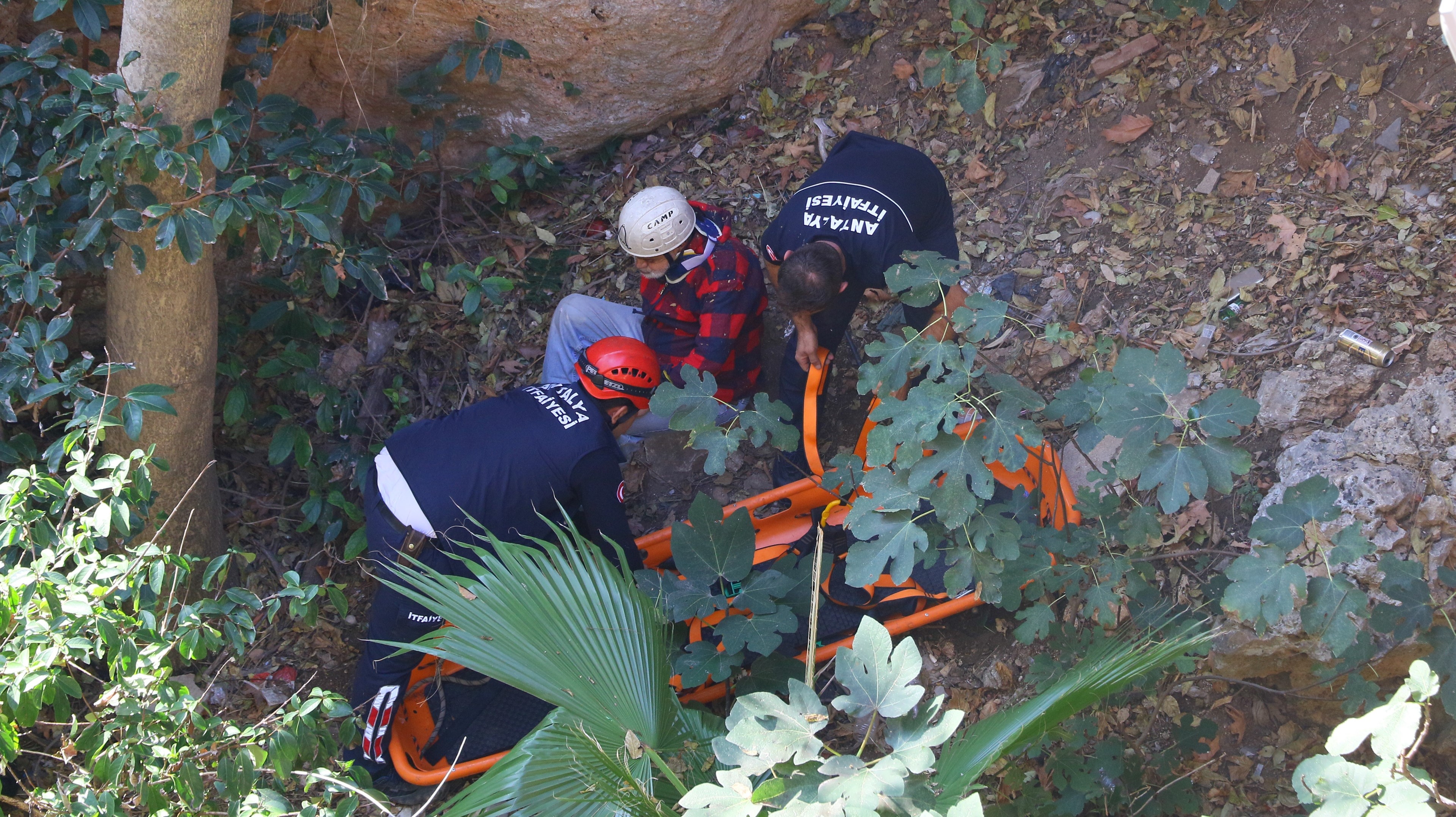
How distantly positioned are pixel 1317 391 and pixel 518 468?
3087 mm

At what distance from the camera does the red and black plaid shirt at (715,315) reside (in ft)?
13.8

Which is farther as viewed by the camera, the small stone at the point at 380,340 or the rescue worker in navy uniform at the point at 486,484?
the small stone at the point at 380,340

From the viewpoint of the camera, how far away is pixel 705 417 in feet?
10.1

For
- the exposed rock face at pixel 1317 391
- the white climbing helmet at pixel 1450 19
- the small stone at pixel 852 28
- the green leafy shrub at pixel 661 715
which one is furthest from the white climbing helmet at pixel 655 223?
the white climbing helmet at pixel 1450 19

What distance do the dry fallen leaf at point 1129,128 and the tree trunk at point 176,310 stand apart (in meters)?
3.89

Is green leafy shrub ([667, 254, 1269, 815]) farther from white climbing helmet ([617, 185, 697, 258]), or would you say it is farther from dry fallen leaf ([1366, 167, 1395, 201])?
dry fallen leaf ([1366, 167, 1395, 201])

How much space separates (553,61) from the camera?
5.02 m

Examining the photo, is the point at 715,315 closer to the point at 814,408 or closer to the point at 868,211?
the point at 814,408

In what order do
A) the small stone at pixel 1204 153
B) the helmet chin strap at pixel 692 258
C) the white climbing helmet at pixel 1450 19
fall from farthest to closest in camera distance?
1. the small stone at pixel 1204 153
2. the helmet chin strap at pixel 692 258
3. the white climbing helmet at pixel 1450 19

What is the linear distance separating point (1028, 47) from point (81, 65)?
4427mm

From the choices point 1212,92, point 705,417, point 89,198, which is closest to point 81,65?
point 89,198

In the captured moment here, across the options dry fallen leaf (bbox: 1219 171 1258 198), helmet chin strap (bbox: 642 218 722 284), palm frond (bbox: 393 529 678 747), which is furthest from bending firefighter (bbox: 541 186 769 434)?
dry fallen leaf (bbox: 1219 171 1258 198)

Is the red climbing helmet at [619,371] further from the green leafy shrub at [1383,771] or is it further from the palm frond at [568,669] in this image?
the green leafy shrub at [1383,771]

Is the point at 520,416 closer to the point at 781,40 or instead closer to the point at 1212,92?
the point at 781,40
